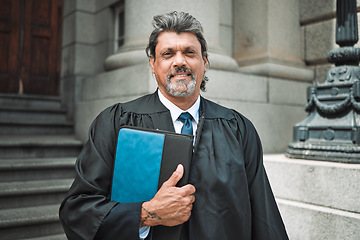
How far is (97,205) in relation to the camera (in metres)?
1.49

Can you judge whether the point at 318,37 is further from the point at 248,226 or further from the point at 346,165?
the point at 248,226

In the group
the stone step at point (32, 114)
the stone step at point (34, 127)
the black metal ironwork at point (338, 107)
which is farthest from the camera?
the stone step at point (32, 114)

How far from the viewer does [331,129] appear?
329 cm

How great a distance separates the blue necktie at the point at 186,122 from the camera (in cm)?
176

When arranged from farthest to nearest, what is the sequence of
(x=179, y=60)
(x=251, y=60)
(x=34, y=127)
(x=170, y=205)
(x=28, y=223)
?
(x=34, y=127) < (x=251, y=60) < (x=28, y=223) < (x=179, y=60) < (x=170, y=205)

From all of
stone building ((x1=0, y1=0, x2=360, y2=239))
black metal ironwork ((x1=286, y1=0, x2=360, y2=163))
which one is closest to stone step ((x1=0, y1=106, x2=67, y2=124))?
stone building ((x1=0, y1=0, x2=360, y2=239))

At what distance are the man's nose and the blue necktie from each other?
0.90 feet

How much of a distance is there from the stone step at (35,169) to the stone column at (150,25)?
63.7 inches

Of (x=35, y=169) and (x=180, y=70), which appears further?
(x=35, y=169)

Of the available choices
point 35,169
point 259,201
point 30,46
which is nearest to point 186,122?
point 259,201

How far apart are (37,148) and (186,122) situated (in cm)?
359

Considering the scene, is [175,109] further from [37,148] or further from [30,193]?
[37,148]

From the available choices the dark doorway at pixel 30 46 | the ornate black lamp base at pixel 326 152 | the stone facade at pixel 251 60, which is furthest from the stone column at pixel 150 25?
the dark doorway at pixel 30 46

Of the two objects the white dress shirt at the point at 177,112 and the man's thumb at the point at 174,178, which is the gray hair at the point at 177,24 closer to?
the white dress shirt at the point at 177,112
